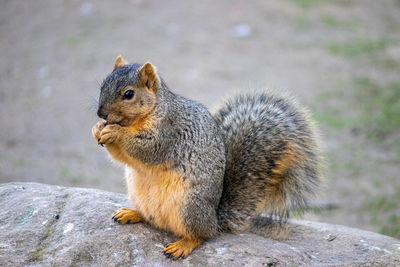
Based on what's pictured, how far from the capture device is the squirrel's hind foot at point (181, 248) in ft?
7.05

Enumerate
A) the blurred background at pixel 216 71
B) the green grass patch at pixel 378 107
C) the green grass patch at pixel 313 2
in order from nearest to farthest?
the blurred background at pixel 216 71, the green grass patch at pixel 378 107, the green grass patch at pixel 313 2

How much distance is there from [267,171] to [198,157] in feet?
1.50

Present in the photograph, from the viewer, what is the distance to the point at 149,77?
88.4 inches

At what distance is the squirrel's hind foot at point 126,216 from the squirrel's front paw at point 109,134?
44 cm

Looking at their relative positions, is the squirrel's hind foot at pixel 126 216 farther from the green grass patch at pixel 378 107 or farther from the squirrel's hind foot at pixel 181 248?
the green grass patch at pixel 378 107

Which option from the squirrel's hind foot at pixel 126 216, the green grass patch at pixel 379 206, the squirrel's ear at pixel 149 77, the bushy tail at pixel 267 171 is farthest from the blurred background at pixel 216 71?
the squirrel's hind foot at pixel 126 216

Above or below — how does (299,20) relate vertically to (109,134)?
above

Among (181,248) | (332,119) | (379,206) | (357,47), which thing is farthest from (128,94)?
(357,47)

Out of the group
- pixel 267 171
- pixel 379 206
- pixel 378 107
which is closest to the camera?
pixel 267 171

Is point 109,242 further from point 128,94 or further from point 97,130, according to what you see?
point 128,94

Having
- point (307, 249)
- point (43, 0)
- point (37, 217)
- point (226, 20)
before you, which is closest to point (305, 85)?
point (226, 20)

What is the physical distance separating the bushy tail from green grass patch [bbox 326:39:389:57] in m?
5.57

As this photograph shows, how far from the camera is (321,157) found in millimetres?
2564

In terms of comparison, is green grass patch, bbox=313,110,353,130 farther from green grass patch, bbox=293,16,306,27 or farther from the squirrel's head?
the squirrel's head
